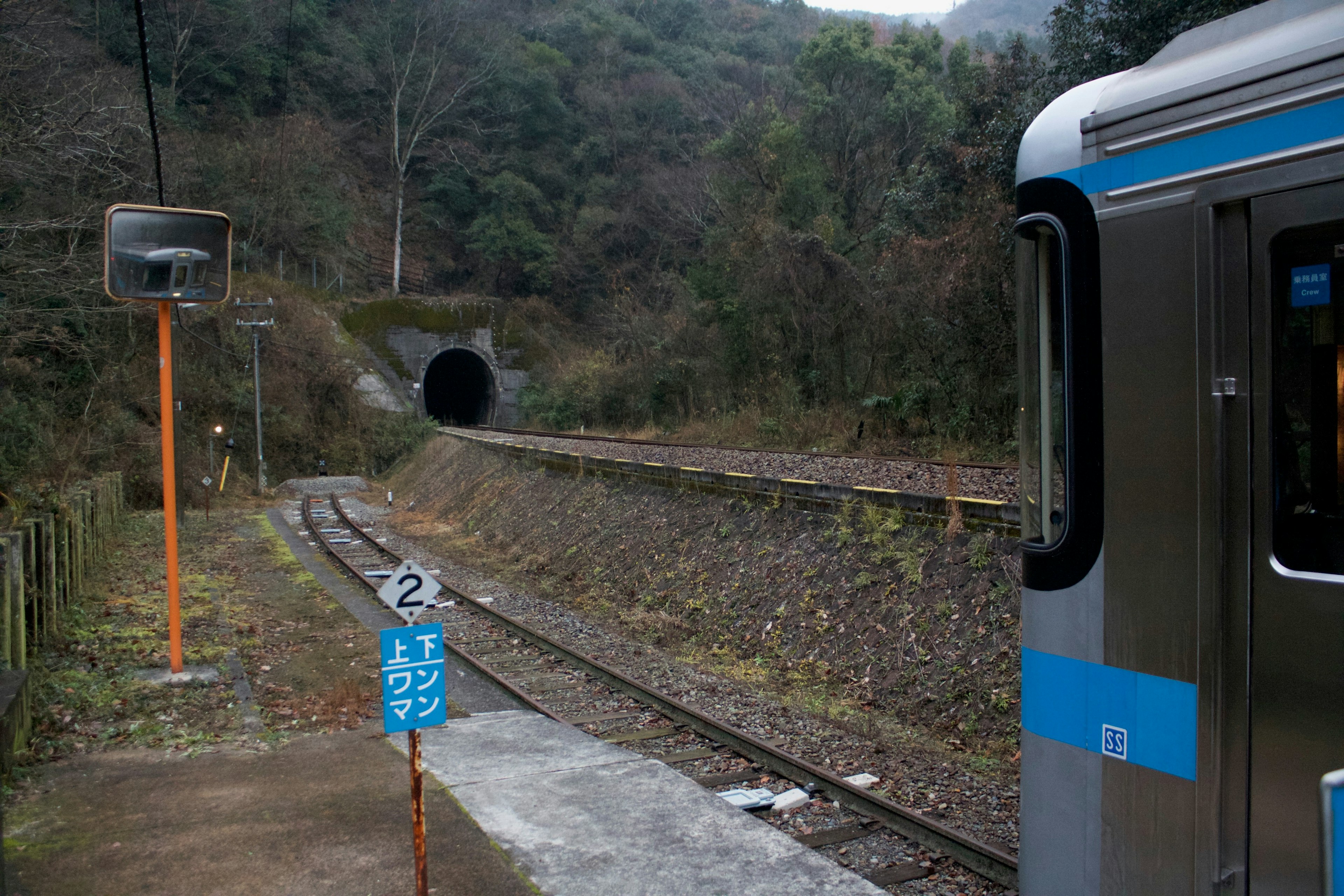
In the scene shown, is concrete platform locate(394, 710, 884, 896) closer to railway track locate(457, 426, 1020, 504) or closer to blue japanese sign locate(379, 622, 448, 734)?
blue japanese sign locate(379, 622, 448, 734)

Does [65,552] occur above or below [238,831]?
above

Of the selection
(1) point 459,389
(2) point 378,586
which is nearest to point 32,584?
(2) point 378,586

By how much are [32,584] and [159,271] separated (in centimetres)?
298

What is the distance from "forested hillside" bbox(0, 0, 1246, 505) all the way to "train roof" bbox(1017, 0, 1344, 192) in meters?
10.2

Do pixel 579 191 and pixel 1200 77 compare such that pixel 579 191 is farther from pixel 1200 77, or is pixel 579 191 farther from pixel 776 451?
pixel 1200 77

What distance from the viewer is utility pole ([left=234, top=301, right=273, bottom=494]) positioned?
108ft

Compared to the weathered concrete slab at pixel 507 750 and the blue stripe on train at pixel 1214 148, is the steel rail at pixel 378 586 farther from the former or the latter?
the blue stripe on train at pixel 1214 148

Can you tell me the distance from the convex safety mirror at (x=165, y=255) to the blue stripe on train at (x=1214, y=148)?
7.04 meters

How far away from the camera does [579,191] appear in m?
58.2

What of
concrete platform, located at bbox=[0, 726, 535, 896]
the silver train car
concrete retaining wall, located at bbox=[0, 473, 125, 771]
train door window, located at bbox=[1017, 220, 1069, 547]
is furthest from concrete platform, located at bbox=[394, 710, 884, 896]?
concrete retaining wall, located at bbox=[0, 473, 125, 771]

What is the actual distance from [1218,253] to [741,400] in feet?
82.8

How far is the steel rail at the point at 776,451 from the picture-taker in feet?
43.7

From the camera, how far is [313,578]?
49.6 feet

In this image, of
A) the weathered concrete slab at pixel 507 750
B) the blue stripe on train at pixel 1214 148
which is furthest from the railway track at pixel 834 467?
the blue stripe on train at pixel 1214 148
